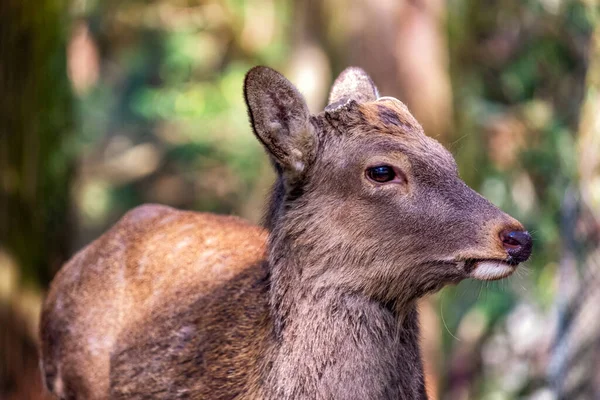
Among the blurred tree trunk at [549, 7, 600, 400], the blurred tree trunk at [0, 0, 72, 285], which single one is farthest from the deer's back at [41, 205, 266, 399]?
the blurred tree trunk at [549, 7, 600, 400]

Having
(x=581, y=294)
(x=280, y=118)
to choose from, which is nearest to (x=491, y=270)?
(x=280, y=118)

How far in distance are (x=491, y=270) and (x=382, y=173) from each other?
2.83ft

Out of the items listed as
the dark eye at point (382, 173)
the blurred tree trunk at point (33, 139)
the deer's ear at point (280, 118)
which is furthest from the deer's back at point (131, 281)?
the blurred tree trunk at point (33, 139)

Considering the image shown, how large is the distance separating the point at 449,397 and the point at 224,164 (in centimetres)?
970

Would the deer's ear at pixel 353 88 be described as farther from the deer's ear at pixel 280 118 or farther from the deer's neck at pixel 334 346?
the deer's neck at pixel 334 346

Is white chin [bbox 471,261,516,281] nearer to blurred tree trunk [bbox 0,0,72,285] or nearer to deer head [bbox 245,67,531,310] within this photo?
deer head [bbox 245,67,531,310]

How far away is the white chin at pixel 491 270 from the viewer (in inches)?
221

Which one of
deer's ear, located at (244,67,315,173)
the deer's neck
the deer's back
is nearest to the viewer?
deer's ear, located at (244,67,315,173)

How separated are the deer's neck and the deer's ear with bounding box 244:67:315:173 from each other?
26.3 inches

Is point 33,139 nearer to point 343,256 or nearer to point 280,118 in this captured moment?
point 280,118

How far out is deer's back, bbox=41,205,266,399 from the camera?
7.44 metres

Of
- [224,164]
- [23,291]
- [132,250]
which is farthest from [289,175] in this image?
[224,164]

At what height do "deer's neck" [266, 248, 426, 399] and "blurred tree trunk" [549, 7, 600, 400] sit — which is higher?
"deer's neck" [266, 248, 426, 399]

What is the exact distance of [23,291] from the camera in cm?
1144
